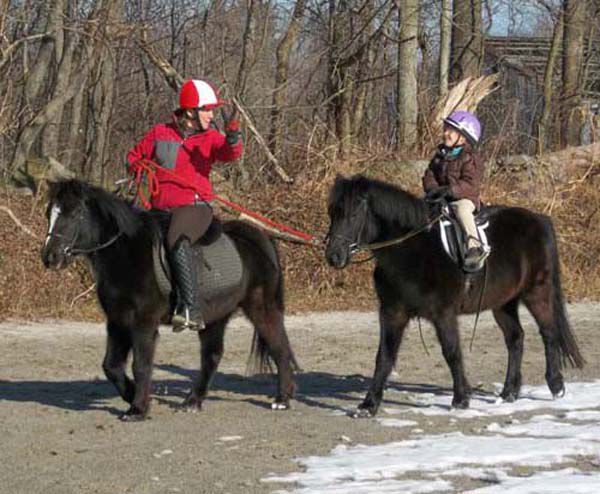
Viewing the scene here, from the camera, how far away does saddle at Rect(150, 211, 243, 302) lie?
8984 millimetres

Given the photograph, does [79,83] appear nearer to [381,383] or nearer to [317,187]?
[317,187]

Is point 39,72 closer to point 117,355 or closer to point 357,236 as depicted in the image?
point 117,355

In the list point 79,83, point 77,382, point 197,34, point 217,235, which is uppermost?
point 197,34

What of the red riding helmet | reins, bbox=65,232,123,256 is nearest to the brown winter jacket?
the red riding helmet

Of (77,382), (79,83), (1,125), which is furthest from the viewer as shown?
(79,83)

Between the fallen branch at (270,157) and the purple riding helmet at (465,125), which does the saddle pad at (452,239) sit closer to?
the purple riding helmet at (465,125)

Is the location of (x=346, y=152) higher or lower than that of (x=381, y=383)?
higher

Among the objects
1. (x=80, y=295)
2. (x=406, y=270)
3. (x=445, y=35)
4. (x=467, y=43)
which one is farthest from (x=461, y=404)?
(x=467, y=43)

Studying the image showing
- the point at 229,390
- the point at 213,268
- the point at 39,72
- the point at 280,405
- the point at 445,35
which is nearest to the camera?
the point at 213,268

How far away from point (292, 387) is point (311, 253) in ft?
27.3

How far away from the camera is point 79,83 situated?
68.3ft

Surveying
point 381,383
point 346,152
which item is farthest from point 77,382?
point 346,152

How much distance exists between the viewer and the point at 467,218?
9469 mm

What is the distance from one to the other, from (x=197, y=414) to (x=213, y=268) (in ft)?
3.54
